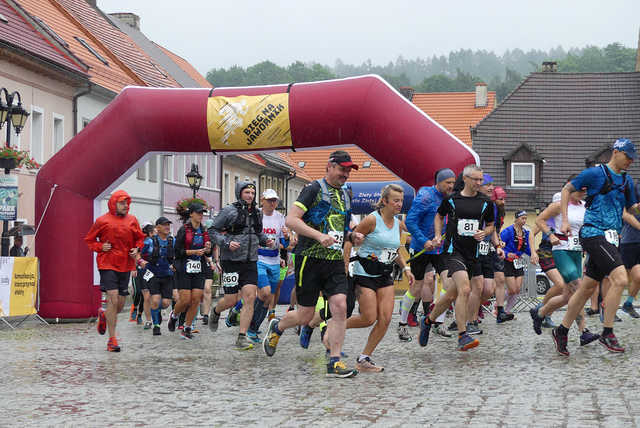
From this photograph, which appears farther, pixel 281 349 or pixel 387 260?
pixel 281 349

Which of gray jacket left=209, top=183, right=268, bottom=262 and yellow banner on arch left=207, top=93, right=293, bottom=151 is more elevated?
yellow banner on arch left=207, top=93, right=293, bottom=151

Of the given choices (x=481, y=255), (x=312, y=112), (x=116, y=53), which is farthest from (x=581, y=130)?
(x=481, y=255)

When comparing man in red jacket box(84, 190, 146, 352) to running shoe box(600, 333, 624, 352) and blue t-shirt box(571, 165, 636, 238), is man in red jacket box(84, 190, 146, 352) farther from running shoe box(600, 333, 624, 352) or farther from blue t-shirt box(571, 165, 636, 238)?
A: running shoe box(600, 333, 624, 352)

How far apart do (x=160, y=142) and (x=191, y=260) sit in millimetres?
2938

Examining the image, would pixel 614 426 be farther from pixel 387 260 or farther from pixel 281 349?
pixel 281 349

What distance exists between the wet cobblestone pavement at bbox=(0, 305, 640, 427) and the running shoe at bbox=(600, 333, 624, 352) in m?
0.08

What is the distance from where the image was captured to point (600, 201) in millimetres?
10281

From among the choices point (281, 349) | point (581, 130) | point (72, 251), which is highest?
point (581, 130)

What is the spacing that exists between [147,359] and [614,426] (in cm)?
599

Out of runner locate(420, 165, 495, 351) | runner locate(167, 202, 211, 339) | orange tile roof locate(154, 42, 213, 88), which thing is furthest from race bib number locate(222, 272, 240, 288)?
orange tile roof locate(154, 42, 213, 88)

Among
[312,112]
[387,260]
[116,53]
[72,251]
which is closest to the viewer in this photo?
[387,260]

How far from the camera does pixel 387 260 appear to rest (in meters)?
9.50

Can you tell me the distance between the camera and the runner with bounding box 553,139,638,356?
10.1m

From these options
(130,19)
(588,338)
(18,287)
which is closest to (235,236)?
(588,338)
